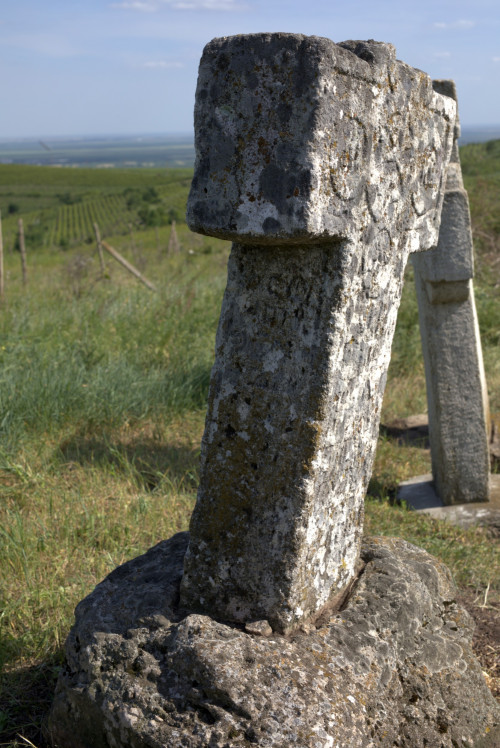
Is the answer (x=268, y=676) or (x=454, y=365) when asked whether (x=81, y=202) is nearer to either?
(x=454, y=365)

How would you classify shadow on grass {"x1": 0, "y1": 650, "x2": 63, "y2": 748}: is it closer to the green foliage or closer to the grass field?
the grass field

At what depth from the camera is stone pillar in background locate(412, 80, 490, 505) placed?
4219 millimetres

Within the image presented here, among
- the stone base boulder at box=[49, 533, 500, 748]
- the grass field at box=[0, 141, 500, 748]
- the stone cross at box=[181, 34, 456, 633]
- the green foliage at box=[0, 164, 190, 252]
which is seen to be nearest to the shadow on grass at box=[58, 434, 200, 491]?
the grass field at box=[0, 141, 500, 748]

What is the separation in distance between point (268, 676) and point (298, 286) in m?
1.08

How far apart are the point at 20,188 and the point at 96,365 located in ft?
187

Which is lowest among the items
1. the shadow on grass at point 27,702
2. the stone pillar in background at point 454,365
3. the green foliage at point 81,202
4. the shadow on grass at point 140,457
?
the shadow on grass at point 27,702

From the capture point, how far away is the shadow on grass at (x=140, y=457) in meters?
4.27

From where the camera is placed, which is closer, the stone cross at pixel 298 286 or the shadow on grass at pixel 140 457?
the stone cross at pixel 298 286

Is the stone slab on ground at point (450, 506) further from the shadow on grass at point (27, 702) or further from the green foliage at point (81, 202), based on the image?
the green foliage at point (81, 202)

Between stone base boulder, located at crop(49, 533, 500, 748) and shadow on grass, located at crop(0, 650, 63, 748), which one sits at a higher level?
stone base boulder, located at crop(49, 533, 500, 748)

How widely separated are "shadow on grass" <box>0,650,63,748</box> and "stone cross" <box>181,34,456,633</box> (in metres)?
0.72

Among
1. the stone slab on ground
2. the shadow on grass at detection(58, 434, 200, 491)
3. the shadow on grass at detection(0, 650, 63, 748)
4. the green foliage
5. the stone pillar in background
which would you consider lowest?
the stone slab on ground

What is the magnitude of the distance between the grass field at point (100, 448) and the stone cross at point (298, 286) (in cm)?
101

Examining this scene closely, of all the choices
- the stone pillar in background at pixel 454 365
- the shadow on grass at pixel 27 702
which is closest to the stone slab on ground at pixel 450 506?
the stone pillar in background at pixel 454 365
